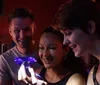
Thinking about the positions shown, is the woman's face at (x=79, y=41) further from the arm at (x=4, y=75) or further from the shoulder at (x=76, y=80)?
the arm at (x=4, y=75)

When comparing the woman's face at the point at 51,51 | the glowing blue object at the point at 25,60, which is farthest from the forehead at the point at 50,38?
the glowing blue object at the point at 25,60

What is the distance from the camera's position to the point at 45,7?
10.8 ft

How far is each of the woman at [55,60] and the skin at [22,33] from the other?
0.14 metres

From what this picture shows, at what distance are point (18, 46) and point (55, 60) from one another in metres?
0.28

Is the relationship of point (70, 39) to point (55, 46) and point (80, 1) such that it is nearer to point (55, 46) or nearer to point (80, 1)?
point (80, 1)

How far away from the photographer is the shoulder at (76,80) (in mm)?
1196

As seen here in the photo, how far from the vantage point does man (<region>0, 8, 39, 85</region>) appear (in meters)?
1.45

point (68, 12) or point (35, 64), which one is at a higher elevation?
point (68, 12)

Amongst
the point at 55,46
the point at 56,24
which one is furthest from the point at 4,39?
the point at 56,24

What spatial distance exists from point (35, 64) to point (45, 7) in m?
1.94

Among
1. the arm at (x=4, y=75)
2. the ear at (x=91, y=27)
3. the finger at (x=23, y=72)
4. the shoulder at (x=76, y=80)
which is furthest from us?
the arm at (x=4, y=75)

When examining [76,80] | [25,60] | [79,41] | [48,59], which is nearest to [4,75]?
[25,60]

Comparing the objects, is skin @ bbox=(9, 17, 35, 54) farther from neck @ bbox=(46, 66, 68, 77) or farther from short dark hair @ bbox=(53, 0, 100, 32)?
short dark hair @ bbox=(53, 0, 100, 32)

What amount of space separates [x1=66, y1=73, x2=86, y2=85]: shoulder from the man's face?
35cm
